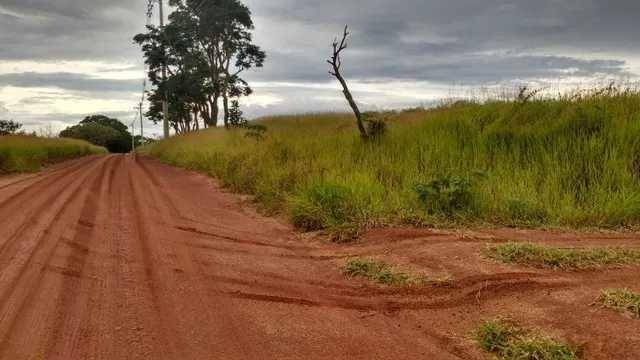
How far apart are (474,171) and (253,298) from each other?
4.45 meters

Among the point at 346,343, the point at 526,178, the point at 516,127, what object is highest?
the point at 516,127

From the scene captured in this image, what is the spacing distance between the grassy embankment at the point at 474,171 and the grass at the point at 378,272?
1.25m

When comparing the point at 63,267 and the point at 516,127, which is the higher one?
the point at 516,127

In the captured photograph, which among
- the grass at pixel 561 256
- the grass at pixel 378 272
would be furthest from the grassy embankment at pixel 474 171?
the grass at pixel 561 256

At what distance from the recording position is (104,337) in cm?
371

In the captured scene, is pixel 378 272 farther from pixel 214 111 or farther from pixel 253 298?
pixel 214 111

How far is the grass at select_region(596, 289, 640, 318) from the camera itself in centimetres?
402

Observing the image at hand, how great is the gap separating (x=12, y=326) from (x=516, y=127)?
8028 millimetres

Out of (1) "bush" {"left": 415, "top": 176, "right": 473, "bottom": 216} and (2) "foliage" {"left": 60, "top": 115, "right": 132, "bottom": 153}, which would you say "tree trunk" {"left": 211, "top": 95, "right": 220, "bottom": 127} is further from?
(2) "foliage" {"left": 60, "top": 115, "right": 132, "bottom": 153}

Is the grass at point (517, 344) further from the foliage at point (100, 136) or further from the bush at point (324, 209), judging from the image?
the foliage at point (100, 136)

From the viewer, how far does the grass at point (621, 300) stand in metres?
4.02

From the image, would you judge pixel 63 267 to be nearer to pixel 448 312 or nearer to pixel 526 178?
pixel 448 312

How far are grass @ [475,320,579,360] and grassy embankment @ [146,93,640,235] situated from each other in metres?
3.03

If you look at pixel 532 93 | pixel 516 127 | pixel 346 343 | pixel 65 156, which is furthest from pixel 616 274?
pixel 65 156
